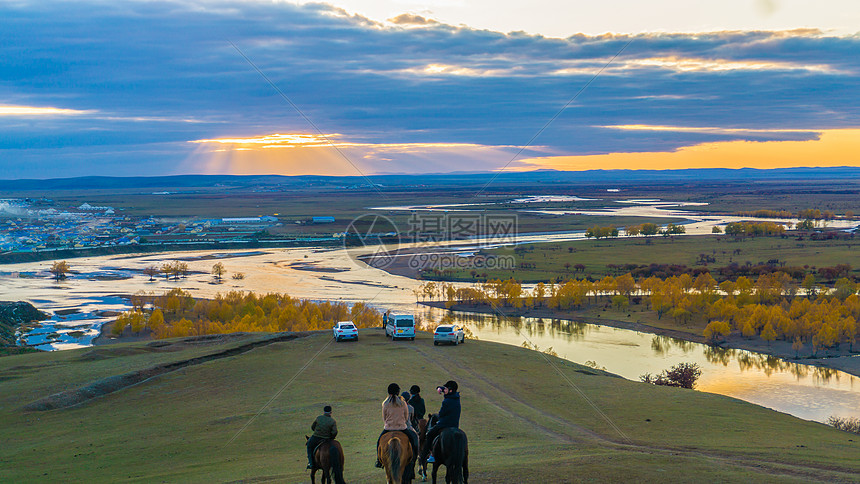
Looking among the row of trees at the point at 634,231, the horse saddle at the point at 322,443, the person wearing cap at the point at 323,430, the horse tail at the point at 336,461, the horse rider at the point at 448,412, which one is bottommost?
the horse tail at the point at 336,461

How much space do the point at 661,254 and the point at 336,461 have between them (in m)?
119

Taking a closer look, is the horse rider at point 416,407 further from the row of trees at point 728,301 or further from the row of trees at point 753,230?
the row of trees at point 753,230

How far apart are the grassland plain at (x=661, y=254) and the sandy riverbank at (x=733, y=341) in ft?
→ 63.4

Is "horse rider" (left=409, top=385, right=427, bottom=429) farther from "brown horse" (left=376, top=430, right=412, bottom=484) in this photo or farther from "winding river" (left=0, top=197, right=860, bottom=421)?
"winding river" (left=0, top=197, right=860, bottom=421)

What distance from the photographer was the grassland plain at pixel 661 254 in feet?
343

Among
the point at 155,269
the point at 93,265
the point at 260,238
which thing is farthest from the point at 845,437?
the point at 260,238

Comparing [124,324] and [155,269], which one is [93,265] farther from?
[124,324]

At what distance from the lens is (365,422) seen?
2117 centimetres

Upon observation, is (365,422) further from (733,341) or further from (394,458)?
(733,341)

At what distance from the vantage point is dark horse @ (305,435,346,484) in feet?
46.7

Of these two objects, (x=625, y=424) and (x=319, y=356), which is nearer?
(x=625, y=424)

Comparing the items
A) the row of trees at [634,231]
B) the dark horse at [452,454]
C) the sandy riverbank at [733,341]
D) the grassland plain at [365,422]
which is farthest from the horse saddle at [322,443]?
the row of trees at [634,231]

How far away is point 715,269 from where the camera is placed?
104 meters

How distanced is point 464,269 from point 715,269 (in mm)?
40041
